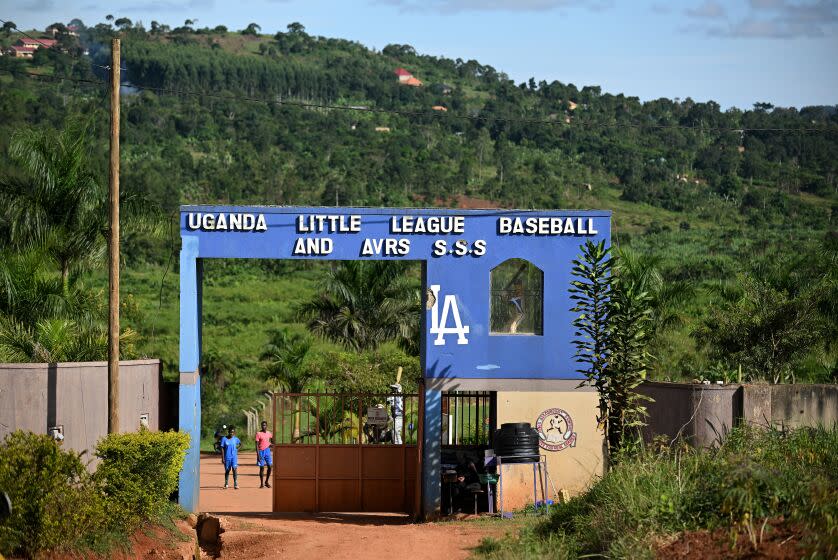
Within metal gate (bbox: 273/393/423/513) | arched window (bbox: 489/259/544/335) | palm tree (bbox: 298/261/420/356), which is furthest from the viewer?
palm tree (bbox: 298/261/420/356)

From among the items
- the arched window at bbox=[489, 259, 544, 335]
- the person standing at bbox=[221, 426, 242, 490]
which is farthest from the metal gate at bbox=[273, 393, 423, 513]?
the person standing at bbox=[221, 426, 242, 490]

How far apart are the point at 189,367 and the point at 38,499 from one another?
6.88 metres

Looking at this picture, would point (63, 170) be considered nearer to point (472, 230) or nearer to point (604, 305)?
point (472, 230)

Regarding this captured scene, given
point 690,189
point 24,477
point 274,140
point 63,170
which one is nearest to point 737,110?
point 690,189

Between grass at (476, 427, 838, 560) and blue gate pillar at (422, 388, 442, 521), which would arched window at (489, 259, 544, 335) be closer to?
blue gate pillar at (422, 388, 442, 521)

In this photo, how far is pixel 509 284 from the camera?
2133 cm

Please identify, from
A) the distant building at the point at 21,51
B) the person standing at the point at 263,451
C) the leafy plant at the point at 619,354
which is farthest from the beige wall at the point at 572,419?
the distant building at the point at 21,51

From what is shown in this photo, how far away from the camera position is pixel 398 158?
82.6 metres

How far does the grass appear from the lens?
12.2m

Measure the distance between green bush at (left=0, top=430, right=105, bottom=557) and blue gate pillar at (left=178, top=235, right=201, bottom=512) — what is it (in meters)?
5.76

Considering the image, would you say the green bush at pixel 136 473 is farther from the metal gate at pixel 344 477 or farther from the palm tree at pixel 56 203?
the palm tree at pixel 56 203

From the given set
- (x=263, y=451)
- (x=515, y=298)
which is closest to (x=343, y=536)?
(x=515, y=298)

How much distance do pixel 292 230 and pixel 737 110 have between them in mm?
94750

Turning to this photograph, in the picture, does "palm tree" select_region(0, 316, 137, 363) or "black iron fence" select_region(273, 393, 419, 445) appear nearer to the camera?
"palm tree" select_region(0, 316, 137, 363)
